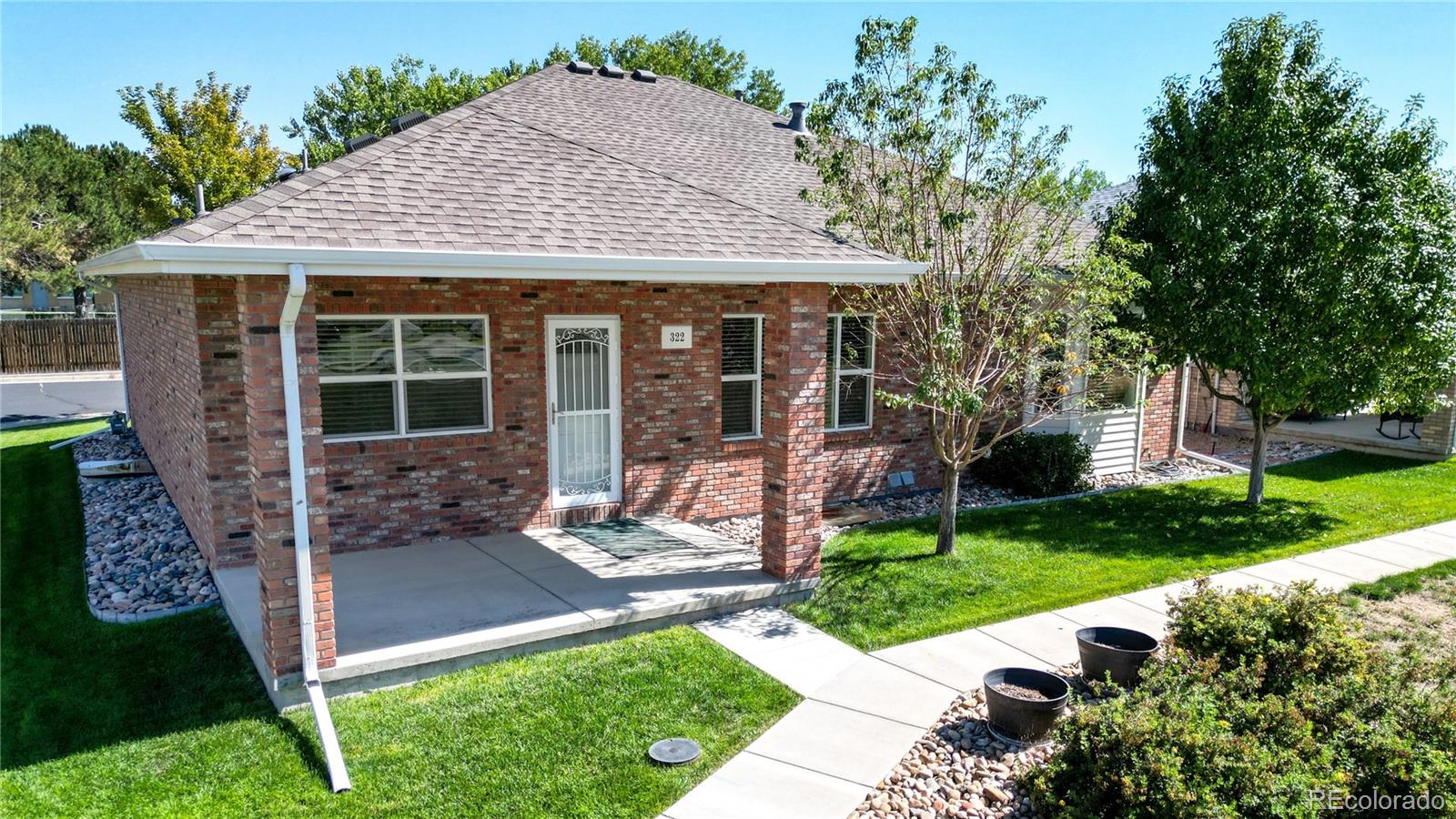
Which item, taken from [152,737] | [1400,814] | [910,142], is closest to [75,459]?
[152,737]

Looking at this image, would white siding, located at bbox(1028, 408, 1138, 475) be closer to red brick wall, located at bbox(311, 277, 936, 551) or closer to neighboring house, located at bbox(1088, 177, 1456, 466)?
neighboring house, located at bbox(1088, 177, 1456, 466)

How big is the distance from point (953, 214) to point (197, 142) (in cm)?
1798

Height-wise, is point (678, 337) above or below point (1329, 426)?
above

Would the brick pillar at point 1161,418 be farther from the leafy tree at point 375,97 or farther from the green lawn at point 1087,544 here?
the leafy tree at point 375,97

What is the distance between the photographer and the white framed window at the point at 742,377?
10102 millimetres

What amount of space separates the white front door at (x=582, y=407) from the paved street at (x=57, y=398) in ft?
55.2

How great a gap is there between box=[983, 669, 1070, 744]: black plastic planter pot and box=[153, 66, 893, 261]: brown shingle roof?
345 centimetres

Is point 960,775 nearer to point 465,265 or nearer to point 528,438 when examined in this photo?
point 465,265

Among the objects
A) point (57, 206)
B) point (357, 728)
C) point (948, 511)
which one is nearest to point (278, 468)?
point (357, 728)

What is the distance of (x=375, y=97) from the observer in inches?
1019

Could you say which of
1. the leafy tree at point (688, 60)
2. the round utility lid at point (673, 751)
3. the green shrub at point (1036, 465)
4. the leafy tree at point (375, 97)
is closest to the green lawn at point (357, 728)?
the round utility lid at point (673, 751)

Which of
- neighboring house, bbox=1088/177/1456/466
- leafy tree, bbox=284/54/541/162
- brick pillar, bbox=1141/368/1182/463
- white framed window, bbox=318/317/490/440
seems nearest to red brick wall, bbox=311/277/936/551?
white framed window, bbox=318/317/490/440

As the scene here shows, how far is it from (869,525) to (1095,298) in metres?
3.47

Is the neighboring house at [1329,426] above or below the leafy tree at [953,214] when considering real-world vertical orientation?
below
